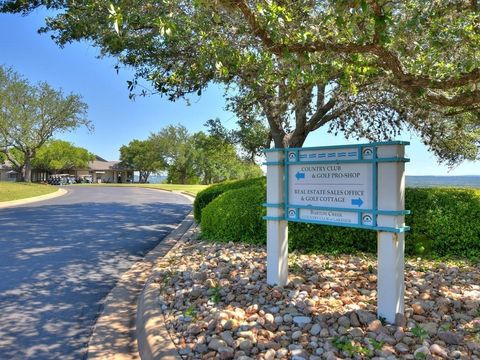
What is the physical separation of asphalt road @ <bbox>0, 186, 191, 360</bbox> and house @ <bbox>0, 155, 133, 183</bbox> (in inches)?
2361

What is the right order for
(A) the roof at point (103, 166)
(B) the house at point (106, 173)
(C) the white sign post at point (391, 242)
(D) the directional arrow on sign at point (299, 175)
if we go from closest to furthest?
1. (C) the white sign post at point (391, 242)
2. (D) the directional arrow on sign at point (299, 175)
3. (A) the roof at point (103, 166)
4. (B) the house at point (106, 173)

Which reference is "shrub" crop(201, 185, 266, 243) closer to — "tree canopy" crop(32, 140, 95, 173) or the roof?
"tree canopy" crop(32, 140, 95, 173)

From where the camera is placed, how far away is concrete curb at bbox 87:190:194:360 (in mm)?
3746

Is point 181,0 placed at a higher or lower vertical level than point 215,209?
higher

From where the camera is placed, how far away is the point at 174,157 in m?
62.6

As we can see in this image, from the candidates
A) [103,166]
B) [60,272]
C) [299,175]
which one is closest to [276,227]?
[299,175]

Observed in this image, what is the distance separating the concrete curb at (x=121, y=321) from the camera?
3.75 m

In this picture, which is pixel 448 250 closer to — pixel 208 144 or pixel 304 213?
pixel 304 213

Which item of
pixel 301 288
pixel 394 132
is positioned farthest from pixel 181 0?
pixel 394 132

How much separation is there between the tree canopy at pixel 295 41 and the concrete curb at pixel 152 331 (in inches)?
104

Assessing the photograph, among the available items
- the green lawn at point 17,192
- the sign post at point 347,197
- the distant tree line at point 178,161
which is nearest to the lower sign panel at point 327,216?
the sign post at point 347,197

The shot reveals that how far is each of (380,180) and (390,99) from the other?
8.08 meters

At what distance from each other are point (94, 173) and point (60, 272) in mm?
70640

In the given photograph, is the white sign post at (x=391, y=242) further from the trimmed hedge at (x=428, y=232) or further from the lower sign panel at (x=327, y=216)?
the trimmed hedge at (x=428, y=232)
